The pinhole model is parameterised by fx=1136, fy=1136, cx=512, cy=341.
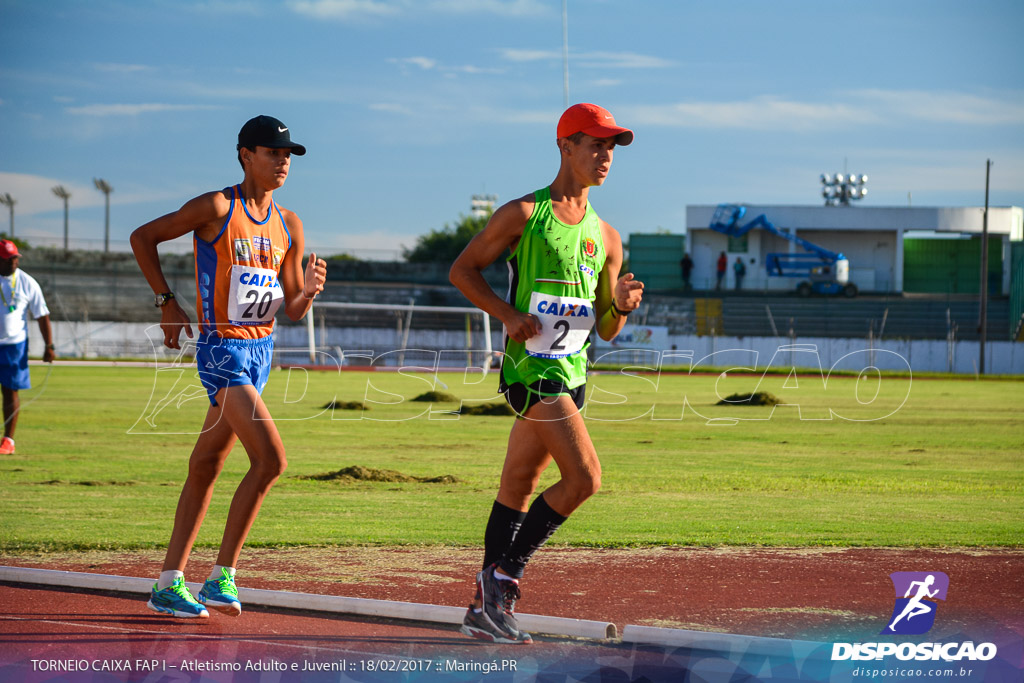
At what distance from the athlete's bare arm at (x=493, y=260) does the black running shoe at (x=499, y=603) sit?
112 cm

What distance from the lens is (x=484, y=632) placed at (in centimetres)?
514

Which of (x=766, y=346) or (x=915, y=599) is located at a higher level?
(x=766, y=346)

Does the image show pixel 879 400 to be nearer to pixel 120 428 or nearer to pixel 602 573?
pixel 120 428

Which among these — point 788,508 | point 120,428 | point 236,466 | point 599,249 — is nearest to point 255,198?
point 599,249

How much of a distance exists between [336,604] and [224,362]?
1.32 metres

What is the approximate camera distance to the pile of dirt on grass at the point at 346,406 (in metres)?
22.1

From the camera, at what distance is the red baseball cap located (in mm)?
5234

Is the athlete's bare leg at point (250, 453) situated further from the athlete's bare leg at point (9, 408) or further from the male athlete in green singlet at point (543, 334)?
the athlete's bare leg at point (9, 408)

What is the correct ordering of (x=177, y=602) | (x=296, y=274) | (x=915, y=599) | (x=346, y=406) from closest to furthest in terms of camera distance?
(x=177, y=602)
(x=296, y=274)
(x=915, y=599)
(x=346, y=406)

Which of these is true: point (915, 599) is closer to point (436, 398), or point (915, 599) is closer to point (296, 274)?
point (296, 274)

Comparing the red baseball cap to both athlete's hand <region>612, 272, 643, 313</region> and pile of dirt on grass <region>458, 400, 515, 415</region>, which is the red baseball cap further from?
pile of dirt on grass <region>458, 400, 515, 415</region>

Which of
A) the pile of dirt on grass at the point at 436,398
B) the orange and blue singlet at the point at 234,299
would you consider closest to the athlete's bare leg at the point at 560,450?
the orange and blue singlet at the point at 234,299

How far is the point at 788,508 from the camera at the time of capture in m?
10.2

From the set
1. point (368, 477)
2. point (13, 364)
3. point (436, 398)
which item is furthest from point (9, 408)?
point (436, 398)
